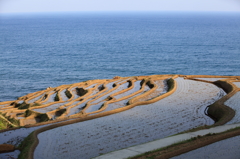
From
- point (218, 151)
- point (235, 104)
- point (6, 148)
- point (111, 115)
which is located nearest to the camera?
point (218, 151)

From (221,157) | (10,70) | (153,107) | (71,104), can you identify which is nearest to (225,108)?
(153,107)

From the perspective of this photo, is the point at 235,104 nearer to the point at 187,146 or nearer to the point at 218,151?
the point at 218,151

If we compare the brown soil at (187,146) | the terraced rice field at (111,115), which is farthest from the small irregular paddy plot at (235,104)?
the brown soil at (187,146)

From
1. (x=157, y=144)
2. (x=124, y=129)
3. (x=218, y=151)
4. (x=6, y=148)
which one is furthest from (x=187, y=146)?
(x=6, y=148)

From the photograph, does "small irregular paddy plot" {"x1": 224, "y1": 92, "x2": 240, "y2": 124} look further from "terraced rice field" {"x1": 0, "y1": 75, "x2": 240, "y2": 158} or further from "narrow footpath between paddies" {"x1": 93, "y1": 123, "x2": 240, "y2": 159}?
"narrow footpath between paddies" {"x1": 93, "y1": 123, "x2": 240, "y2": 159}

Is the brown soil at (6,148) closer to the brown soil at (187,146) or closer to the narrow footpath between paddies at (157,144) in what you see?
the narrow footpath between paddies at (157,144)
